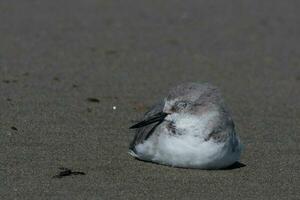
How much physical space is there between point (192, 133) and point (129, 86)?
3.29 meters

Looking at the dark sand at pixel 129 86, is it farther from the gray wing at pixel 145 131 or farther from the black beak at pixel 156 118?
the black beak at pixel 156 118

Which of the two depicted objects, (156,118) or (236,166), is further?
(236,166)

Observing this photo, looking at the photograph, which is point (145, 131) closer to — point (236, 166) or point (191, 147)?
point (191, 147)

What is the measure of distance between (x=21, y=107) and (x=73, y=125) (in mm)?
712

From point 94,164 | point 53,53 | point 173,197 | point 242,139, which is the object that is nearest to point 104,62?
point 53,53

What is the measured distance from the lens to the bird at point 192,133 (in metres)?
6.29

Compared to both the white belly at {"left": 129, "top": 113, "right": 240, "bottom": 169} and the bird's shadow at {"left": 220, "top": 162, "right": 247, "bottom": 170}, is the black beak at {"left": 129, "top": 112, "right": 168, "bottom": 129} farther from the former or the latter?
the bird's shadow at {"left": 220, "top": 162, "right": 247, "bottom": 170}

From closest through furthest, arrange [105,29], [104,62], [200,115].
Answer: [200,115]
[104,62]
[105,29]

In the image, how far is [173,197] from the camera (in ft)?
18.9

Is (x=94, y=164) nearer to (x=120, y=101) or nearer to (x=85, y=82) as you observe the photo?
(x=120, y=101)

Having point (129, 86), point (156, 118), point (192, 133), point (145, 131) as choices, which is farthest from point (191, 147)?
point (129, 86)

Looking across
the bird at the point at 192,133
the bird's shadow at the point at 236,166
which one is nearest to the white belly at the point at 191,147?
the bird at the point at 192,133

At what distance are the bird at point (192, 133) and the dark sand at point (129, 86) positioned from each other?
11cm

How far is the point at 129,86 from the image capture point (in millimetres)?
9523
